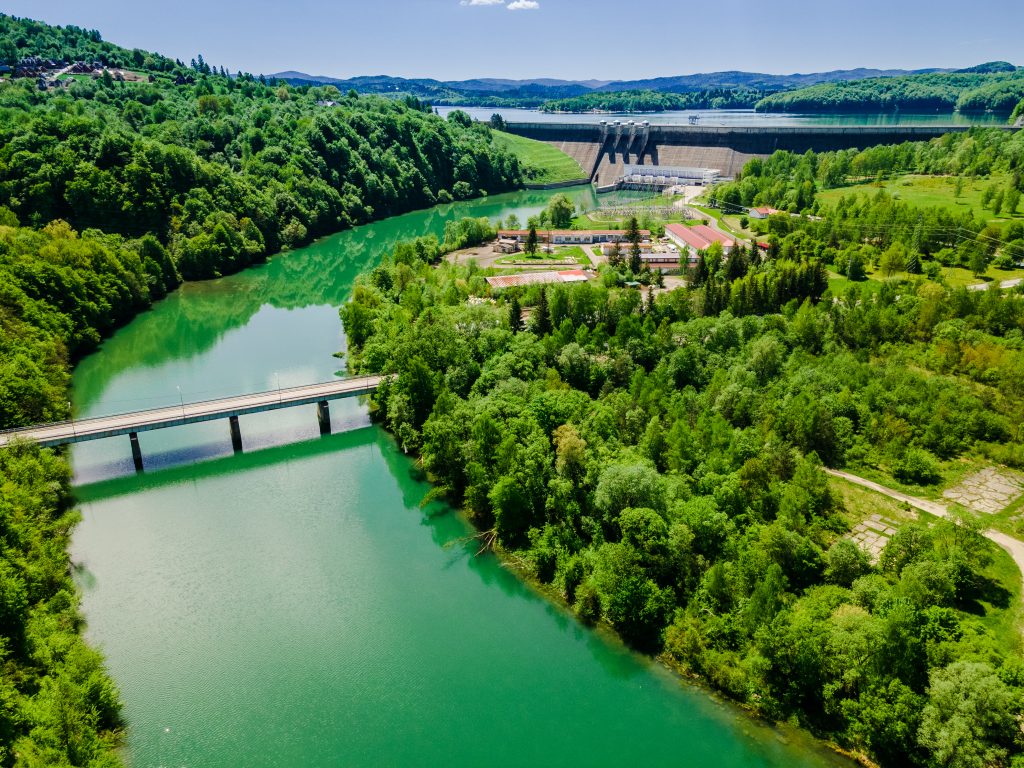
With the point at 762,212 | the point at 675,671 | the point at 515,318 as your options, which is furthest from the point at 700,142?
the point at 675,671

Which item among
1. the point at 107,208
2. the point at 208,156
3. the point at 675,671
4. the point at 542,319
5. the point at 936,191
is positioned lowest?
the point at 675,671

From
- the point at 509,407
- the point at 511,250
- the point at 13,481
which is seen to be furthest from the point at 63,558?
the point at 511,250

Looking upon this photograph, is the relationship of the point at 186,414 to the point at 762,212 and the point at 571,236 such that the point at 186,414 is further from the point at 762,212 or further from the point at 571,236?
the point at 762,212

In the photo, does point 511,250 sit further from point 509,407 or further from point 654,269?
point 509,407

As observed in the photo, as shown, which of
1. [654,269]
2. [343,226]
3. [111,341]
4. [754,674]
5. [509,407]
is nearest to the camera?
[754,674]

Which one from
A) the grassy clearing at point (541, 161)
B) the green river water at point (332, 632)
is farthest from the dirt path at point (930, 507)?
the grassy clearing at point (541, 161)

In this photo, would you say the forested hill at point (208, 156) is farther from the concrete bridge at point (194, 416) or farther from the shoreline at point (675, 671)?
the shoreline at point (675, 671)
